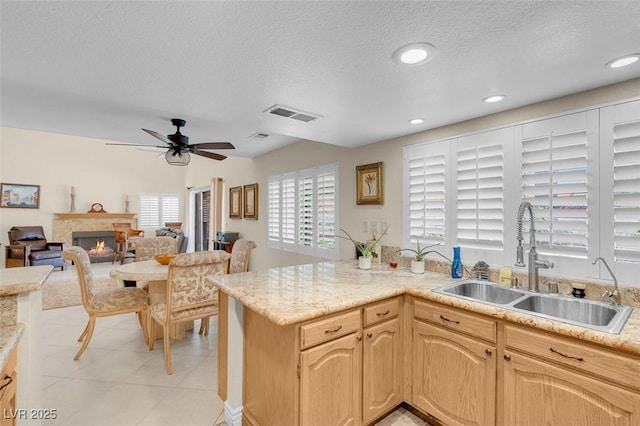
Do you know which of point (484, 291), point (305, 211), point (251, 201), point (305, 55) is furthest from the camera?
point (251, 201)

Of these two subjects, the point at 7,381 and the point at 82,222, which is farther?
the point at 82,222

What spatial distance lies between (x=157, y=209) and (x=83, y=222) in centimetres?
182

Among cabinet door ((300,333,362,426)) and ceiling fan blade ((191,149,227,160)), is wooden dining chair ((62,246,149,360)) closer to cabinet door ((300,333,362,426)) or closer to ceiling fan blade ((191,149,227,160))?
ceiling fan blade ((191,149,227,160))

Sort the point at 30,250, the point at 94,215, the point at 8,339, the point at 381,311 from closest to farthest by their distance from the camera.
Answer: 1. the point at 8,339
2. the point at 381,311
3. the point at 30,250
4. the point at 94,215

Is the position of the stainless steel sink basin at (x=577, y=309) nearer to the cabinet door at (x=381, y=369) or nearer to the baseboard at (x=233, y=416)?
the cabinet door at (x=381, y=369)

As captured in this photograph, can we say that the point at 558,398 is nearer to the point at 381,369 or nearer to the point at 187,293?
the point at 381,369

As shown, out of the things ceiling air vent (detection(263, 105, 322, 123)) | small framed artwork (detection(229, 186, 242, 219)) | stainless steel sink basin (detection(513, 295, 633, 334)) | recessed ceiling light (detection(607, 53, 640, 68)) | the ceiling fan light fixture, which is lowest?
stainless steel sink basin (detection(513, 295, 633, 334))

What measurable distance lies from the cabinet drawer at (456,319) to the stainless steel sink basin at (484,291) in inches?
5.8

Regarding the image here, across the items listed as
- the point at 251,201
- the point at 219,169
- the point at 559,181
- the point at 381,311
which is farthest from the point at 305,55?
the point at 219,169

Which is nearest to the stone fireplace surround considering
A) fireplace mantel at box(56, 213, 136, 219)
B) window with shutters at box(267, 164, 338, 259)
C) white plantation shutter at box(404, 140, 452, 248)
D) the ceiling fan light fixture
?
fireplace mantel at box(56, 213, 136, 219)

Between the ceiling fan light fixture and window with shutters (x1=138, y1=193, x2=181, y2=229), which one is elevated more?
the ceiling fan light fixture

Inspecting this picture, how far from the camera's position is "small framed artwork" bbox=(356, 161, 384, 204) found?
3104 mm

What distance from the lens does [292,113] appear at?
233 cm

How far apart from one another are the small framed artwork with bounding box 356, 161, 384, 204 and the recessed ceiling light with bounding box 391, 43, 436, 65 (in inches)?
63.9
